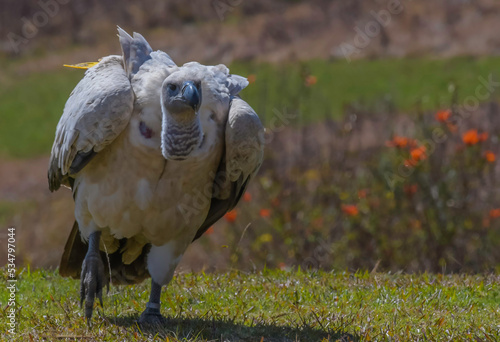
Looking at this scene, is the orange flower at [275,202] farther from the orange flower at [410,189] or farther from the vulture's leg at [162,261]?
the vulture's leg at [162,261]

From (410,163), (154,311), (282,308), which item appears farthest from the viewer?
(410,163)

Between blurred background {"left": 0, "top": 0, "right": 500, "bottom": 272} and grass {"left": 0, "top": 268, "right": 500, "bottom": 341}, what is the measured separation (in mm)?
567

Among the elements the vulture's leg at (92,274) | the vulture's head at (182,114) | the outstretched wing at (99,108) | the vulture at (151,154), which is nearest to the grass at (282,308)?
the vulture's leg at (92,274)

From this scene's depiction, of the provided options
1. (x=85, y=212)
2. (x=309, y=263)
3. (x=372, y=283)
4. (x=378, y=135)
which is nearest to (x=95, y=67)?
(x=85, y=212)

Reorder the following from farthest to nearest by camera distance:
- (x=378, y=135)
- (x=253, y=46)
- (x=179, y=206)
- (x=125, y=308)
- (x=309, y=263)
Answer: (x=253, y=46) < (x=378, y=135) < (x=309, y=263) < (x=125, y=308) < (x=179, y=206)

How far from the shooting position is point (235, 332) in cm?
510

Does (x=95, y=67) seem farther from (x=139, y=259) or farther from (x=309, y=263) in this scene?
(x=309, y=263)

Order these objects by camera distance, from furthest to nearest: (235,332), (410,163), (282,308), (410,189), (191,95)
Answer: (410,189) < (410,163) < (282,308) < (235,332) < (191,95)

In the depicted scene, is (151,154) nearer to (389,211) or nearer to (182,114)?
(182,114)

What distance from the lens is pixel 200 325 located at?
17.1ft

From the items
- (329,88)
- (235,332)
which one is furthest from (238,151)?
(329,88)

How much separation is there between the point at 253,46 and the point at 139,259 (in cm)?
2007

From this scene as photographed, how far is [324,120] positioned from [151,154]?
8.92 metres

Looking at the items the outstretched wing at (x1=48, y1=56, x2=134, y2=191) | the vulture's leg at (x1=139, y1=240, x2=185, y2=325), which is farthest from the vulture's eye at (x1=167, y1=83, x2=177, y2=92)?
the vulture's leg at (x1=139, y1=240, x2=185, y2=325)
